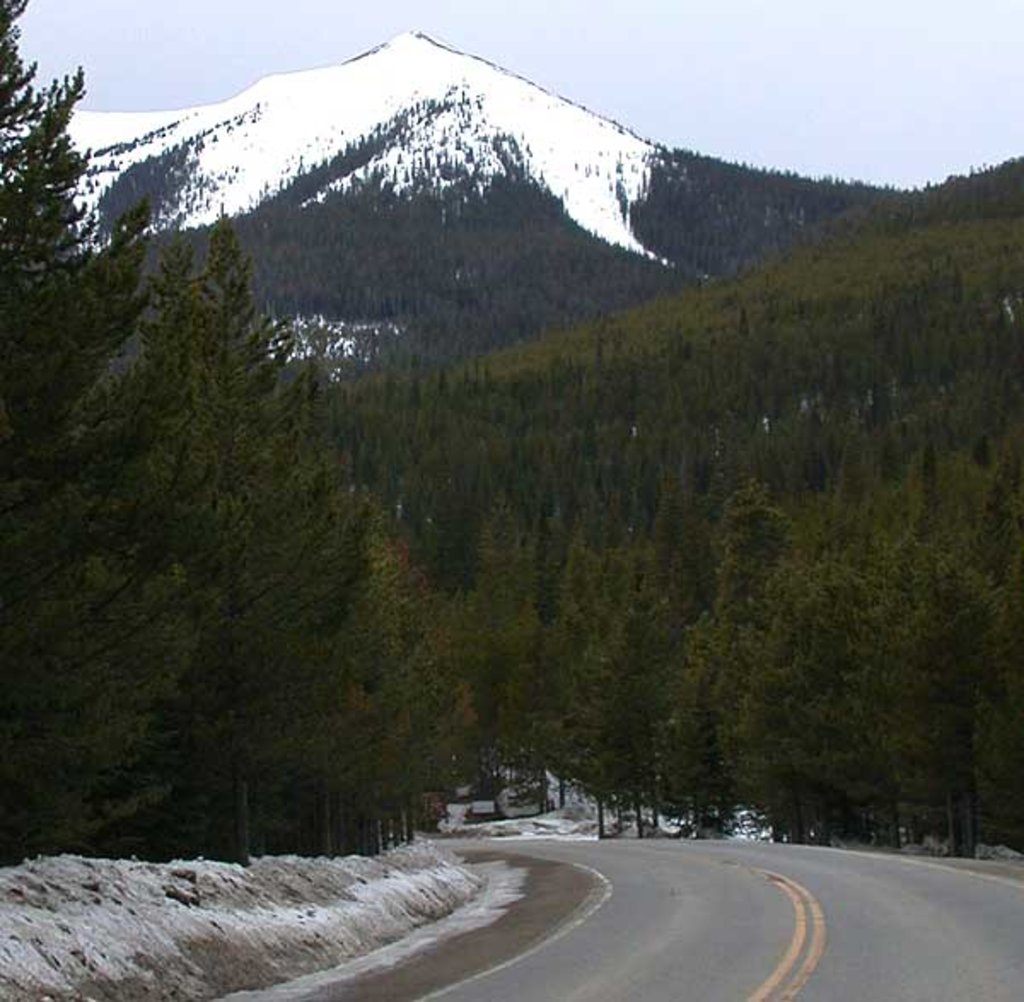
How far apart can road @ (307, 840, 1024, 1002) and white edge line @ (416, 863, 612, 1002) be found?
37 millimetres

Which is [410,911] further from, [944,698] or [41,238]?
[944,698]

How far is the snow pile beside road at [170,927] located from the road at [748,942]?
3.87 ft

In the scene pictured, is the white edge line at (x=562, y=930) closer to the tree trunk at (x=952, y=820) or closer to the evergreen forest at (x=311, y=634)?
the evergreen forest at (x=311, y=634)

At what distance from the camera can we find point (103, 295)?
44.5 ft

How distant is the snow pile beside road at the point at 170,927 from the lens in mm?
12078

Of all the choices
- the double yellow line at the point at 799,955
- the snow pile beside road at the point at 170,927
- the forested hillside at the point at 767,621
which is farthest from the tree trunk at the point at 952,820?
the snow pile beside road at the point at 170,927

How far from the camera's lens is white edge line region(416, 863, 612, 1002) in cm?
1355

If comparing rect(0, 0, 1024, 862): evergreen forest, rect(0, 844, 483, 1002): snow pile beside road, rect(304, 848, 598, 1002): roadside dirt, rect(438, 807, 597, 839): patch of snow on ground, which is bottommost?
rect(438, 807, 597, 839): patch of snow on ground

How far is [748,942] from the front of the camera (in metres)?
16.0

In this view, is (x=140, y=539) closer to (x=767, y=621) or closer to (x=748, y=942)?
(x=748, y=942)

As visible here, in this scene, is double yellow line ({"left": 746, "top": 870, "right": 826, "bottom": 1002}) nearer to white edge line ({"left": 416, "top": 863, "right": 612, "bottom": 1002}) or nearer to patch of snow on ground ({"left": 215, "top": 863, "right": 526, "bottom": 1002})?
white edge line ({"left": 416, "top": 863, "right": 612, "bottom": 1002})

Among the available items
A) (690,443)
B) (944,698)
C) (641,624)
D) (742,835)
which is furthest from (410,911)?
(690,443)

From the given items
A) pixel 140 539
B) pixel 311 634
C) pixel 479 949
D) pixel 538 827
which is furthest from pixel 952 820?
pixel 538 827

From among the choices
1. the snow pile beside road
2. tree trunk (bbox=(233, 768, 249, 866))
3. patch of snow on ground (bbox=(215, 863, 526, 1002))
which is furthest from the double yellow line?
tree trunk (bbox=(233, 768, 249, 866))
